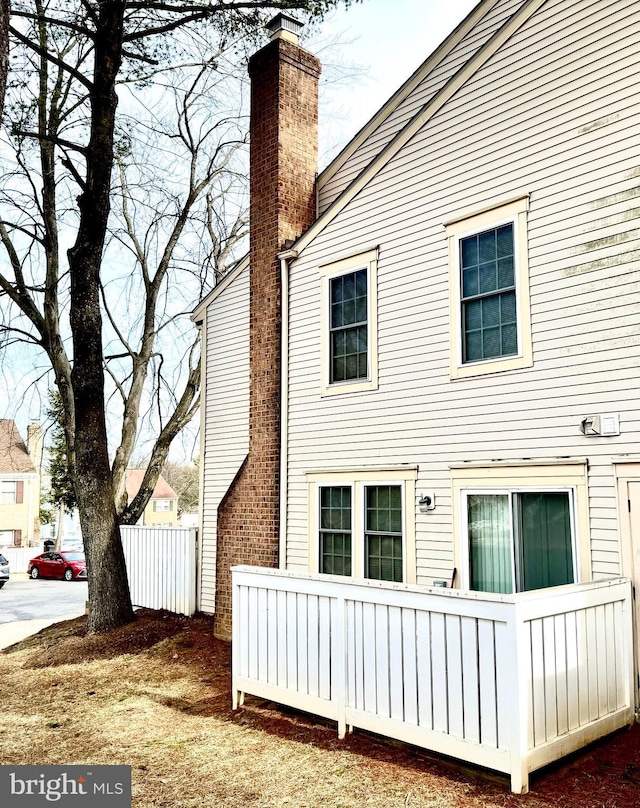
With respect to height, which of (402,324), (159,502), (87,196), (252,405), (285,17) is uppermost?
(285,17)

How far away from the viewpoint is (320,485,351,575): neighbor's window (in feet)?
31.1

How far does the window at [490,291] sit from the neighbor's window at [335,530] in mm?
2606

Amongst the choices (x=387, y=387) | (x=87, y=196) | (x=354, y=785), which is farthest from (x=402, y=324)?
(x=87, y=196)

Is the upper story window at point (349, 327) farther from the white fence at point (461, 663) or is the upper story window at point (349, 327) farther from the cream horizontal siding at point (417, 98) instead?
the white fence at point (461, 663)

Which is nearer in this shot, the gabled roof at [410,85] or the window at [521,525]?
the window at [521,525]

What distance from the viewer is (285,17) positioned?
11.4m

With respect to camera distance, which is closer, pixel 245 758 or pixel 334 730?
pixel 245 758

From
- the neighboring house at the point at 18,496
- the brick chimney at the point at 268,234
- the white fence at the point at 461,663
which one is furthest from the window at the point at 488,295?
the neighboring house at the point at 18,496

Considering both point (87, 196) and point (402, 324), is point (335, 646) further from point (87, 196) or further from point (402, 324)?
point (87, 196)

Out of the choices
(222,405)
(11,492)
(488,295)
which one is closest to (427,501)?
(488,295)

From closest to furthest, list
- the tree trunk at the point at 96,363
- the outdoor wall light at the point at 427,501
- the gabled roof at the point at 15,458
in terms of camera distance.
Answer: the outdoor wall light at the point at 427,501 → the tree trunk at the point at 96,363 → the gabled roof at the point at 15,458

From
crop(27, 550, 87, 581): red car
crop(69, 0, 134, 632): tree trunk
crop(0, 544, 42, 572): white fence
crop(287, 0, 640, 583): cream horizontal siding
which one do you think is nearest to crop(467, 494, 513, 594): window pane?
crop(287, 0, 640, 583): cream horizontal siding

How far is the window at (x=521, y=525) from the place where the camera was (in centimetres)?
675

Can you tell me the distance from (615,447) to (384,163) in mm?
4949
